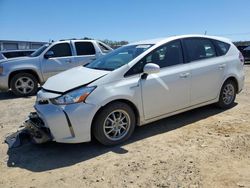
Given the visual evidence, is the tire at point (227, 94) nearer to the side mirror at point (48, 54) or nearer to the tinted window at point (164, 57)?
the tinted window at point (164, 57)

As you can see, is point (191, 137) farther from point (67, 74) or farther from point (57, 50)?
point (57, 50)

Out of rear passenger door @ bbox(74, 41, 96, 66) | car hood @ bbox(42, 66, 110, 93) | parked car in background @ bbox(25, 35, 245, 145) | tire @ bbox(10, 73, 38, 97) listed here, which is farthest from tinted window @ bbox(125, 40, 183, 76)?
tire @ bbox(10, 73, 38, 97)

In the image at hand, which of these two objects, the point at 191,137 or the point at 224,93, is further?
the point at 224,93

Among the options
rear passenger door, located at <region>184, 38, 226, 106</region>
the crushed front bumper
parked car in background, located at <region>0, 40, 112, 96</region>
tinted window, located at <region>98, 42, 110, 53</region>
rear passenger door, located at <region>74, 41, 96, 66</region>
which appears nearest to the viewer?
the crushed front bumper

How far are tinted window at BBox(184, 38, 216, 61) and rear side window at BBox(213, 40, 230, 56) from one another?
14 cm

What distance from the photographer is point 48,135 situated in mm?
4527

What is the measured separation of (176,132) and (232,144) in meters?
0.98

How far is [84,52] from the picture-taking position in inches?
422

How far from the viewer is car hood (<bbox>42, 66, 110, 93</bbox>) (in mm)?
4625

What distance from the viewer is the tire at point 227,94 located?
6355 mm

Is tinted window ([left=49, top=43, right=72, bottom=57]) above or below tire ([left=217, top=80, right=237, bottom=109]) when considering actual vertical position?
above

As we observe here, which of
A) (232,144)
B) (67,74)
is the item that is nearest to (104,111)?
(67,74)

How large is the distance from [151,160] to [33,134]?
1833 mm

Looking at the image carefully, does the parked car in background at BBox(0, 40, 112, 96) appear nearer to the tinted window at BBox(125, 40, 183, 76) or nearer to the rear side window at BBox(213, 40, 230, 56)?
the rear side window at BBox(213, 40, 230, 56)
